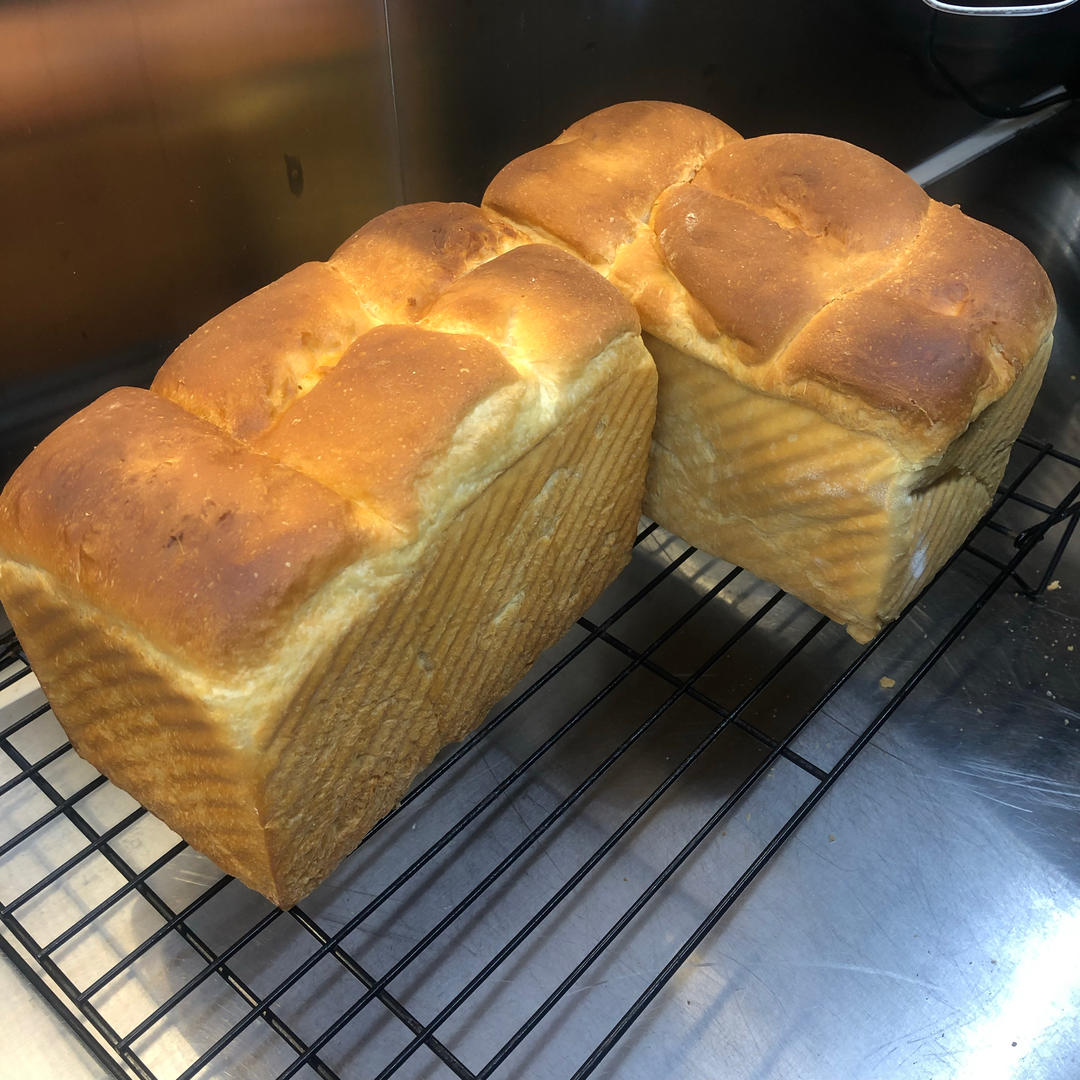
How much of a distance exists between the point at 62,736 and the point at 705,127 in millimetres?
1234

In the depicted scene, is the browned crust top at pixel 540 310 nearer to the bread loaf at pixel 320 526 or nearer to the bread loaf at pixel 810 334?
the bread loaf at pixel 320 526

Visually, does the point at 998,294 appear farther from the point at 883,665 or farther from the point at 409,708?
the point at 409,708

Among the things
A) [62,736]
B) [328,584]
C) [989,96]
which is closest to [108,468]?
[328,584]

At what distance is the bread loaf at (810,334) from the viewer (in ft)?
3.62

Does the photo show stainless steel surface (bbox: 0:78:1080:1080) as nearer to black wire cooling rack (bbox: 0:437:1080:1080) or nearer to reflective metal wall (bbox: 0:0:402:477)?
black wire cooling rack (bbox: 0:437:1080:1080)

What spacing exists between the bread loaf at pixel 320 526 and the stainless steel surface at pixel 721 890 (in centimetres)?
16

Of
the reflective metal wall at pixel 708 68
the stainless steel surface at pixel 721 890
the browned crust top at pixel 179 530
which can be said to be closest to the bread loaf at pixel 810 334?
the stainless steel surface at pixel 721 890

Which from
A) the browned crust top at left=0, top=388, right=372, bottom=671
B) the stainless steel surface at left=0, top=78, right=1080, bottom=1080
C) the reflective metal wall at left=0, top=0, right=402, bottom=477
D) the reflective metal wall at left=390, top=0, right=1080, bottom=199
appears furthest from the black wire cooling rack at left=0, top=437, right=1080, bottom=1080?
the reflective metal wall at left=390, top=0, right=1080, bottom=199

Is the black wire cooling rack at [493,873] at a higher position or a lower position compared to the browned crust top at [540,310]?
lower

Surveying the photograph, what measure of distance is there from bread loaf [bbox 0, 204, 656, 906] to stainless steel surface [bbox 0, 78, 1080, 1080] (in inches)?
6.4

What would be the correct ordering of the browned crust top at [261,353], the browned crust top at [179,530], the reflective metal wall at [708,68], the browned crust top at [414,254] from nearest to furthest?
the browned crust top at [179,530], the browned crust top at [261,353], the browned crust top at [414,254], the reflective metal wall at [708,68]

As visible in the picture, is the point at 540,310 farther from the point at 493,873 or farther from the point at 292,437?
the point at 493,873

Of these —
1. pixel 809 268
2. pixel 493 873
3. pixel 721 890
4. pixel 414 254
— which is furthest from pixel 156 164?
pixel 721 890

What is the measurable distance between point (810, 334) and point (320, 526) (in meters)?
0.60
